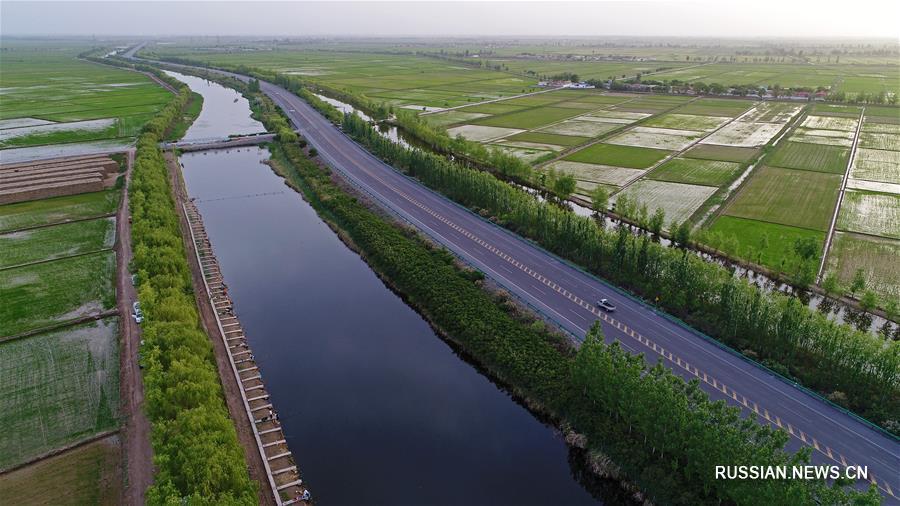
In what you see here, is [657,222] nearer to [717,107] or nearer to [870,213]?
[870,213]

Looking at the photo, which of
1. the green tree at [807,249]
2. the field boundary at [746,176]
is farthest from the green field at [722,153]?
the green tree at [807,249]

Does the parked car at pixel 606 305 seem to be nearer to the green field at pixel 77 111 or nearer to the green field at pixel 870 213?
the green field at pixel 870 213

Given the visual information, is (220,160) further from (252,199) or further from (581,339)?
(581,339)

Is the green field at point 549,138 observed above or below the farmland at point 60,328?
above

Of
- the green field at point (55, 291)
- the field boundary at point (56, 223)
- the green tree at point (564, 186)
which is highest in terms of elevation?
the green tree at point (564, 186)

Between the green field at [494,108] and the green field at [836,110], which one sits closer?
the green field at [836,110]
